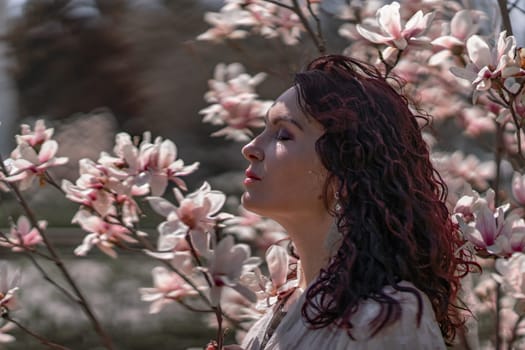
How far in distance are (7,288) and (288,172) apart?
0.55m

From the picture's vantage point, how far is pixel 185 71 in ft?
19.8

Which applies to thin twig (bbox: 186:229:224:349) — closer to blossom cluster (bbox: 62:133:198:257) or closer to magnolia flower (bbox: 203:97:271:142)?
blossom cluster (bbox: 62:133:198:257)

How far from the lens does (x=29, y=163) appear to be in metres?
1.62

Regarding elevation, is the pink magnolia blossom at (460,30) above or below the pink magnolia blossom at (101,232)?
above

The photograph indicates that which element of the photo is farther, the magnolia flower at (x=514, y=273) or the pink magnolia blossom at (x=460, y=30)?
the pink magnolia blossom at (x=460, y=30)

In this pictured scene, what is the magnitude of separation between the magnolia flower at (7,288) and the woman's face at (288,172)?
45 centimetres

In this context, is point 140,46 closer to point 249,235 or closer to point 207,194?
point 249,235

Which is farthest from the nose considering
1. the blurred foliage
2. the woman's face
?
the blurred foliage

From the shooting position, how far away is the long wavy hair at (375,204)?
1205mm

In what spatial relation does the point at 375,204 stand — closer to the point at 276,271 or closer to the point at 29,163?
the point at 276,271

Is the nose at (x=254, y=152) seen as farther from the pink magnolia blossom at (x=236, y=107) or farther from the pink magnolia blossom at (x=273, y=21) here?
the pink magnolia blossom at (x=273, y=21)

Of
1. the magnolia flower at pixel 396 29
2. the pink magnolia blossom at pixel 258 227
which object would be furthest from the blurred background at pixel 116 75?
the magnolia flower at pixel 396 29

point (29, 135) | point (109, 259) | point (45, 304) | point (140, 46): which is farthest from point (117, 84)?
point (29, 135)

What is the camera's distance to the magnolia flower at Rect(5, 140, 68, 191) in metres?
1.61
